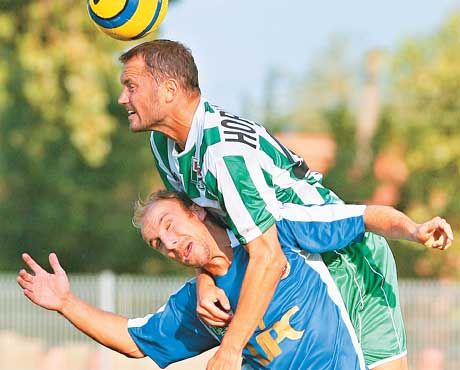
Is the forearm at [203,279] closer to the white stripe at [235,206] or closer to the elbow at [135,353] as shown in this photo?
the white stripe at [235,206]

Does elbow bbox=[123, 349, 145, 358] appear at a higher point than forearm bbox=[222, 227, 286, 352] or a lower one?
lower

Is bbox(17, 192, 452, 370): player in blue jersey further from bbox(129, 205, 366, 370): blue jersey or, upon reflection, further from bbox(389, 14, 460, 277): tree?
bbox(389, 14, 460, 277): tree

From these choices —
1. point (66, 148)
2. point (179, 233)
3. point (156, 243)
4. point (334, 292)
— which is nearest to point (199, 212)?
point (179, 233)

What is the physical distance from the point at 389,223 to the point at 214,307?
93 centimetres

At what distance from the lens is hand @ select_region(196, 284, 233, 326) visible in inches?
219

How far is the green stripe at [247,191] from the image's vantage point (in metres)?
5.20

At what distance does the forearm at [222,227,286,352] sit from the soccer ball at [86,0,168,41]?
157cm

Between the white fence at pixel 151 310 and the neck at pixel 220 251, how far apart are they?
12.0m

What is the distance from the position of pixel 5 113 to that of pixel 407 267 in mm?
8657

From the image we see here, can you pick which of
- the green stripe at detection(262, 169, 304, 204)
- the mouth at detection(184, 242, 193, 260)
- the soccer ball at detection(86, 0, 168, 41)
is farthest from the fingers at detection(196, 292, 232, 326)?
the soccer ball at detection(86, 0, 168, 41)

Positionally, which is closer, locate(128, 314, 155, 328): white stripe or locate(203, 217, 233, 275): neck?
locate(203, 217, 233, 275): neck

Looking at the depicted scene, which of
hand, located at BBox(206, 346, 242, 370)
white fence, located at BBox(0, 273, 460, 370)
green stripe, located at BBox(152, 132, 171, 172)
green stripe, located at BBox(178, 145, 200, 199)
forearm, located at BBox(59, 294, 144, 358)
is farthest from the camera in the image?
white fence, located at BBox(0, 273, 460, 370)

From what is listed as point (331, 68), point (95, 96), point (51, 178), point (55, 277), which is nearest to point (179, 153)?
point (55, 277)

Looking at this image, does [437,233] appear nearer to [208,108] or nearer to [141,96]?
[208,108]
